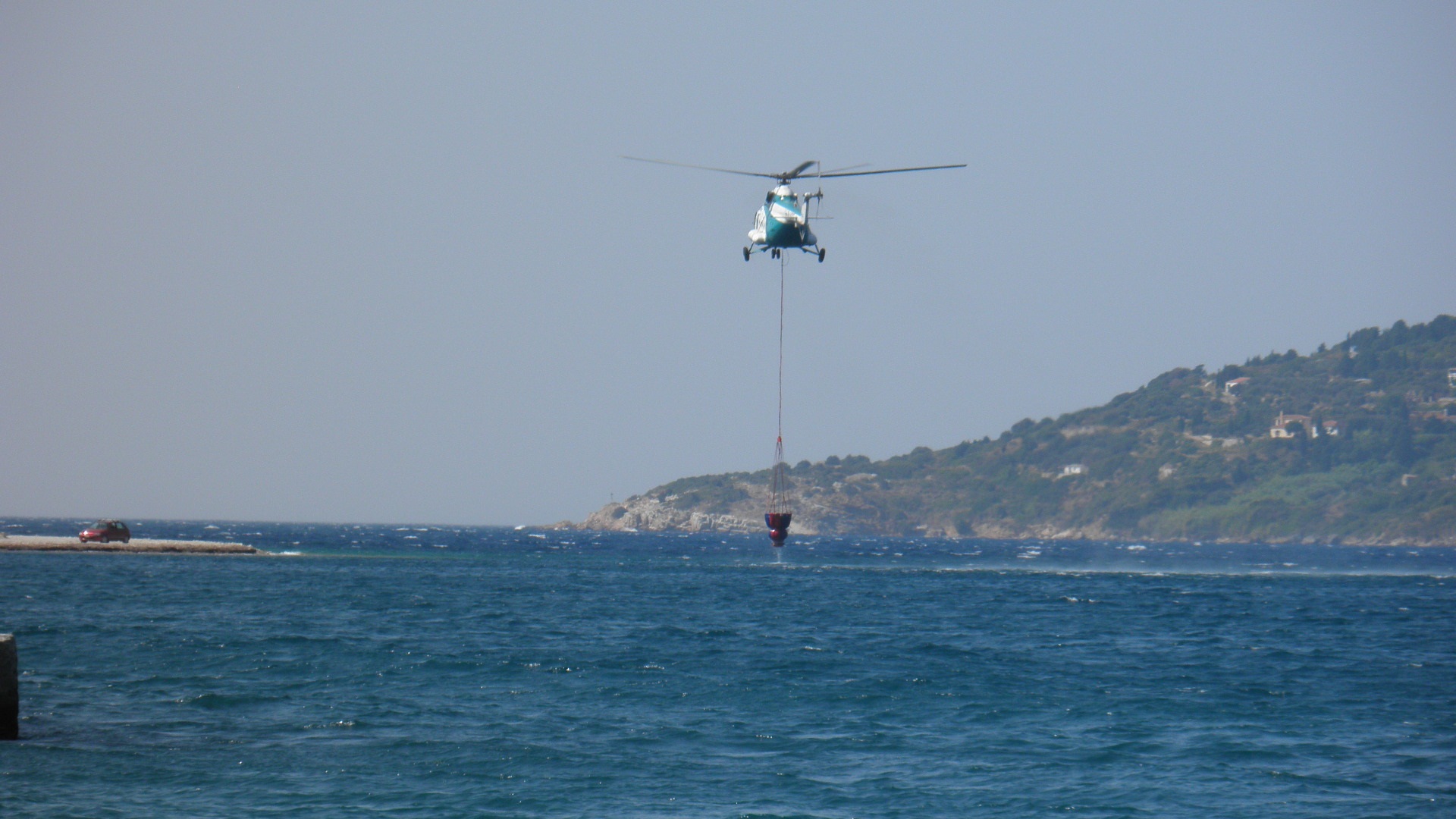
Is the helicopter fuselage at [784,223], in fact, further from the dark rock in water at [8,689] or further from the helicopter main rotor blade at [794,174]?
the dark rock in water at [8,689]

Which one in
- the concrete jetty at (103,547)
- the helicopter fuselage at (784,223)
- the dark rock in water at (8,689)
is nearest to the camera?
the dark rock in water at (8,689)

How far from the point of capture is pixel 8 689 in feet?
77.9

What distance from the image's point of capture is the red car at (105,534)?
109000 millimetres

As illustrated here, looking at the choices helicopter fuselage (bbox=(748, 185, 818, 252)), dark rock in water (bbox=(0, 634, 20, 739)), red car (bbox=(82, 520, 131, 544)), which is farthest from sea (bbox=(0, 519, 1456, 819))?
red car (bbox=(82, 520, 131, 544))

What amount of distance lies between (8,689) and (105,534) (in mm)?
96049

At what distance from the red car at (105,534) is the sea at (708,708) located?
4046cm

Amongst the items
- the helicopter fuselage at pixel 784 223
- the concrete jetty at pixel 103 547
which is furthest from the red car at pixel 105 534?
the helicopter fuselage at pixel 784 223

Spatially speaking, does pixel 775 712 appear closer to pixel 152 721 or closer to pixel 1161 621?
pixel 152 721

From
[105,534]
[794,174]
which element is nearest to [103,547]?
[105,534]

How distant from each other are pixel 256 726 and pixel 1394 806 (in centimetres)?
2398

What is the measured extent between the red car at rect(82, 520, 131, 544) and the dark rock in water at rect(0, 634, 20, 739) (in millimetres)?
92517

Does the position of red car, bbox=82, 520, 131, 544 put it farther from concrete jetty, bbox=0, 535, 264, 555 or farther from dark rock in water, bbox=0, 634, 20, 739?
dark rock in water, bbox=0, 634, 20, 739

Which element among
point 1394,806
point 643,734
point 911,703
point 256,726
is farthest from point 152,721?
point 1394,806

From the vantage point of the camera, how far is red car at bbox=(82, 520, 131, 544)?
109000 millimetres
